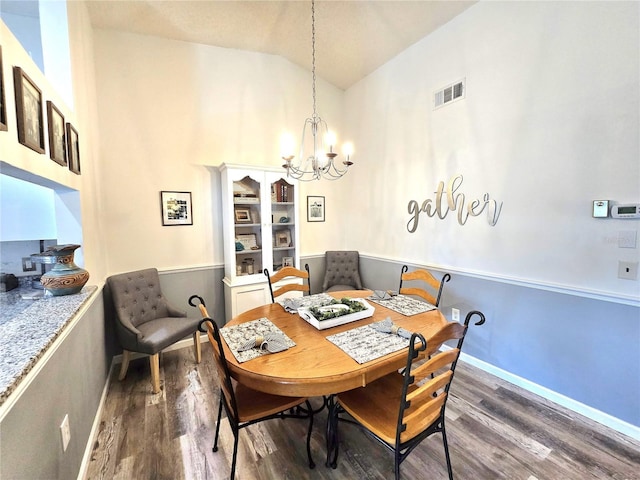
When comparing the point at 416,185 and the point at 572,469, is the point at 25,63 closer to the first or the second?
the point at 416,185

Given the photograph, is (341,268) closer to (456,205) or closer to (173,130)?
(456,205)

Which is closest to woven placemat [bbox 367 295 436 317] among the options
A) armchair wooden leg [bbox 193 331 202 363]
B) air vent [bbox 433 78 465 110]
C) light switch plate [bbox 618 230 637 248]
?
light switch plate [bbox 618 230 637 248]

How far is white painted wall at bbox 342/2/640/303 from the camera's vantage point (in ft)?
6.25

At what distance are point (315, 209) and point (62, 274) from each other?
292 cm

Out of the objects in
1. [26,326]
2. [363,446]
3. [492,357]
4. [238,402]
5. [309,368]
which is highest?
[26,326]

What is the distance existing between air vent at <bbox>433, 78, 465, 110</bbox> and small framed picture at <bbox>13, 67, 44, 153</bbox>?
125 inches

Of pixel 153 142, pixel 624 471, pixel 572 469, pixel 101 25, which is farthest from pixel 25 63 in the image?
pixel 624 471

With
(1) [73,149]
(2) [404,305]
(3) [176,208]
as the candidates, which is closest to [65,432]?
(1) [73,149]

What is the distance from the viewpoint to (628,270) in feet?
6.19

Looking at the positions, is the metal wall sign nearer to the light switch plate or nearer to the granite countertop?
the light switch plate

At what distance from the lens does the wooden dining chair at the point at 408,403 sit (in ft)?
3.96

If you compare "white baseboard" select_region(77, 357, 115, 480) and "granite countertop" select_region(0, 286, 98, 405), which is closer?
"granite countertop" select_region(0, 286, 98, 405)

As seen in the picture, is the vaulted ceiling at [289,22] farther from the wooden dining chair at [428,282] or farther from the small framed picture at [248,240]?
the wooden dining chair at [428,282]

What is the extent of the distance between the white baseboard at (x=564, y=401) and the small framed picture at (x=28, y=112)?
11.9 feet
